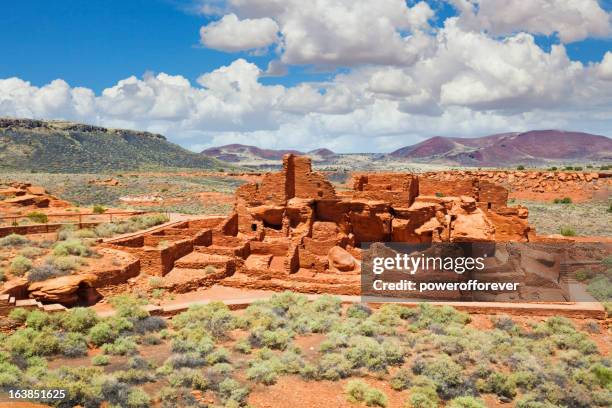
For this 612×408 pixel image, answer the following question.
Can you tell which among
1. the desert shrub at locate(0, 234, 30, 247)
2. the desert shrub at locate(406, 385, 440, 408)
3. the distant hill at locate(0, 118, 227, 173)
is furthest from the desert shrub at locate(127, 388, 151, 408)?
the distant hill at locate(0, 118, 227, 173)

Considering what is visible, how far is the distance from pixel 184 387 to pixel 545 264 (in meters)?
13.0

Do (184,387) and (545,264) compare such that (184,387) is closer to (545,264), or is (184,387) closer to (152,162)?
(545,264)

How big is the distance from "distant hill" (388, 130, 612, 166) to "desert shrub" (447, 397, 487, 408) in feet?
489

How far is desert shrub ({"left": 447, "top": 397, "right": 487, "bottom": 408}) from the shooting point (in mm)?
9244

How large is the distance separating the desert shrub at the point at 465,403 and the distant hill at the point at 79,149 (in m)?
68.7

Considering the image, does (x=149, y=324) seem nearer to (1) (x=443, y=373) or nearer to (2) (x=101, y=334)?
(2) (x=101, y=334)

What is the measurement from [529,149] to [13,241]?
175850 mm

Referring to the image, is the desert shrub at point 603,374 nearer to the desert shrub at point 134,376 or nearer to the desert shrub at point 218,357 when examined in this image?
the desert shrub at point 218,357

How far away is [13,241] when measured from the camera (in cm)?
1734

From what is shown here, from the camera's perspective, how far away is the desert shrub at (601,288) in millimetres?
16750

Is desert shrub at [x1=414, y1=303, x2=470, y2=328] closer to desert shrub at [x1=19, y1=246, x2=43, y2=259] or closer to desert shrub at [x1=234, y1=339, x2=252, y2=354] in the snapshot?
desert shrub at [x1=234, y1=339, x2=252, y2=354]

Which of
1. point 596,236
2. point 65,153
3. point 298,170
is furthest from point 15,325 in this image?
point 65,153

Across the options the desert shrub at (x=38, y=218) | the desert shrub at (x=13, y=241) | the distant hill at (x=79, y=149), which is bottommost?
the desert shrub at (x=13, y=241)

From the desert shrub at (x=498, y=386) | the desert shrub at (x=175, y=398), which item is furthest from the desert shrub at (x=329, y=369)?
the desert shrub at (x=498, y=386)
